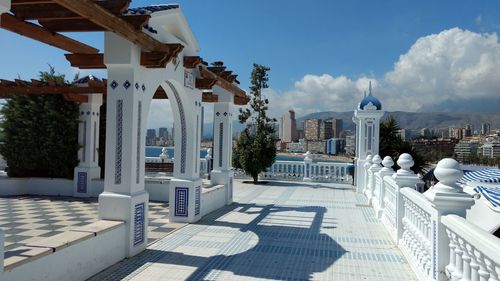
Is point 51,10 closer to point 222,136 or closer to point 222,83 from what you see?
point 222,83

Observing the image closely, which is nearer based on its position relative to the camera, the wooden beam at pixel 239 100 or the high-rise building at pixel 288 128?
the wooden beam at pixel 239 100

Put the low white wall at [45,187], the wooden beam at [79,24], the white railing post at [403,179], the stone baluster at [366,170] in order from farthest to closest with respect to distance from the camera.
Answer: the stone baluster at [366,170]
the low white wall at [45,187]
the white railing post at [403,179]
the wooden beam at [79,24]

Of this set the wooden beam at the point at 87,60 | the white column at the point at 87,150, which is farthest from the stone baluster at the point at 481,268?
the white column at the point at 87,150

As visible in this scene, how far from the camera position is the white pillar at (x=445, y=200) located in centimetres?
289

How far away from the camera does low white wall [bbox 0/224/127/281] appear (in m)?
3.33

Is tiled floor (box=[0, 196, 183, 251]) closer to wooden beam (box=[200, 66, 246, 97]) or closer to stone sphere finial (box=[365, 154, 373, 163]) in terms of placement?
wooden beam (box=[200, 66, 246, 97])

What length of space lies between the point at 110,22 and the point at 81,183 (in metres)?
7.08

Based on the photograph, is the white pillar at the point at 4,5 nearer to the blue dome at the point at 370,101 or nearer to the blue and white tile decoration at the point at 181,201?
the blue and white tile decoration at the point at 181,201

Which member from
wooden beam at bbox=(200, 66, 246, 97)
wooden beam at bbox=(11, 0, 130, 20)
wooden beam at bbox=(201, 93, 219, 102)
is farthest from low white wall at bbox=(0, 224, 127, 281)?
wooden beam at bbox=(201, 93, 219, 102)

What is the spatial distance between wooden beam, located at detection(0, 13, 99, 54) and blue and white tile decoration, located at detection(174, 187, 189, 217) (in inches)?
111

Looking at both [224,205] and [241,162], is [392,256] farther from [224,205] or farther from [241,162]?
[241,162]

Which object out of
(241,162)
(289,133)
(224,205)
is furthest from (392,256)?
(289,133)

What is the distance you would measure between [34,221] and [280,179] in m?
9.89

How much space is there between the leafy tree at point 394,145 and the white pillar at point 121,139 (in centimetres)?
1045
